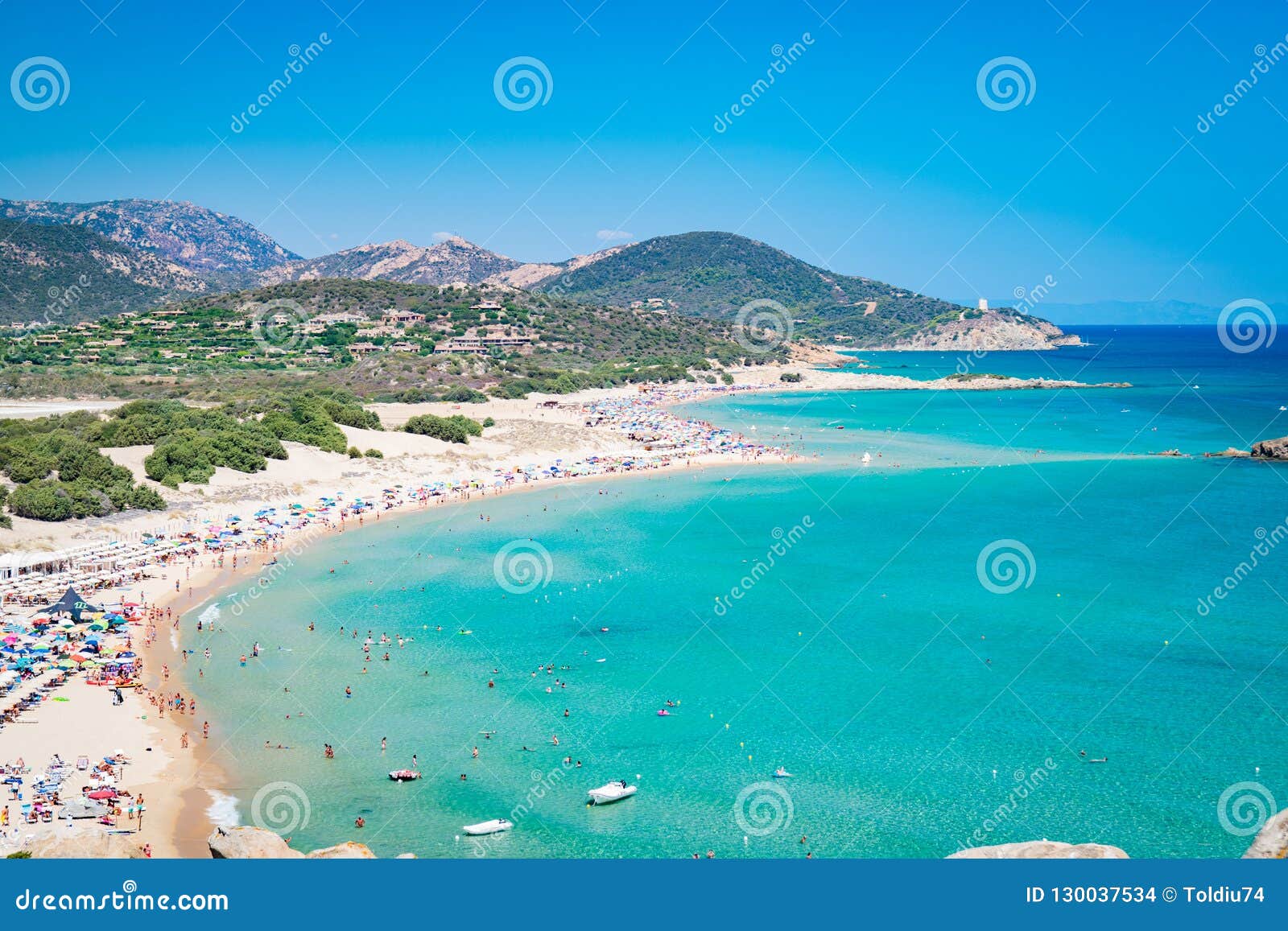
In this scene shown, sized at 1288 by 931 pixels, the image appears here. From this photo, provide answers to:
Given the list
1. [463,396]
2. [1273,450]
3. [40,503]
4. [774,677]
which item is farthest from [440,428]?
[1273,450]

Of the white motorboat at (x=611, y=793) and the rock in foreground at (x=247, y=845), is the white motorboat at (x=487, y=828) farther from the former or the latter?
the rock in foreground at (x=247, y=845)

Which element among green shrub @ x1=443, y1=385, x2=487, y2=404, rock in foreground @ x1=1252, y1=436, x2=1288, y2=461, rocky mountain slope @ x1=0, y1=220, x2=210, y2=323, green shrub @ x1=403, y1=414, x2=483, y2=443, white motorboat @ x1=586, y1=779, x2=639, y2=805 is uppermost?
rocky mountain slope @ x1=0, y1=220, x2=210, y2=323

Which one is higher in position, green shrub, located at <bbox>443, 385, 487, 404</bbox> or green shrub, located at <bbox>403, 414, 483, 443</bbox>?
green shrub, located at <bbox>443, 385, 487, 404</bbox>

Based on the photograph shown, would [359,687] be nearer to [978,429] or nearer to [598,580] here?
[598,580]

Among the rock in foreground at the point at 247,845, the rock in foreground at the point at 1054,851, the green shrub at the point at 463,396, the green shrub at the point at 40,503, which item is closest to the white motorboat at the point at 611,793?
the rock in foreground at the point at 247,845

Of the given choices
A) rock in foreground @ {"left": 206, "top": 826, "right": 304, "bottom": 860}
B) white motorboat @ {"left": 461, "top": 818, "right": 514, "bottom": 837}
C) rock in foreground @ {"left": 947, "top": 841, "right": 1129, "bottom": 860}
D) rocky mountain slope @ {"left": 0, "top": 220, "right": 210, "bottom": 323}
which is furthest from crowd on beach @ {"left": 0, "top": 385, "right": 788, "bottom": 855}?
rocky mountain slope @ {"left": 0, "top": 220, "right": 210, "bottom": 323}

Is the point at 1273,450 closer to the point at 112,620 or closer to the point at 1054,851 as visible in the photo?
the point at 1054,851

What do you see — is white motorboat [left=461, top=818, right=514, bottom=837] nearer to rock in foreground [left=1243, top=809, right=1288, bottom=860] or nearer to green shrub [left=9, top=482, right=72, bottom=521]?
rock in foreground [left=1243, top=809, right=1288, bottom=860]
